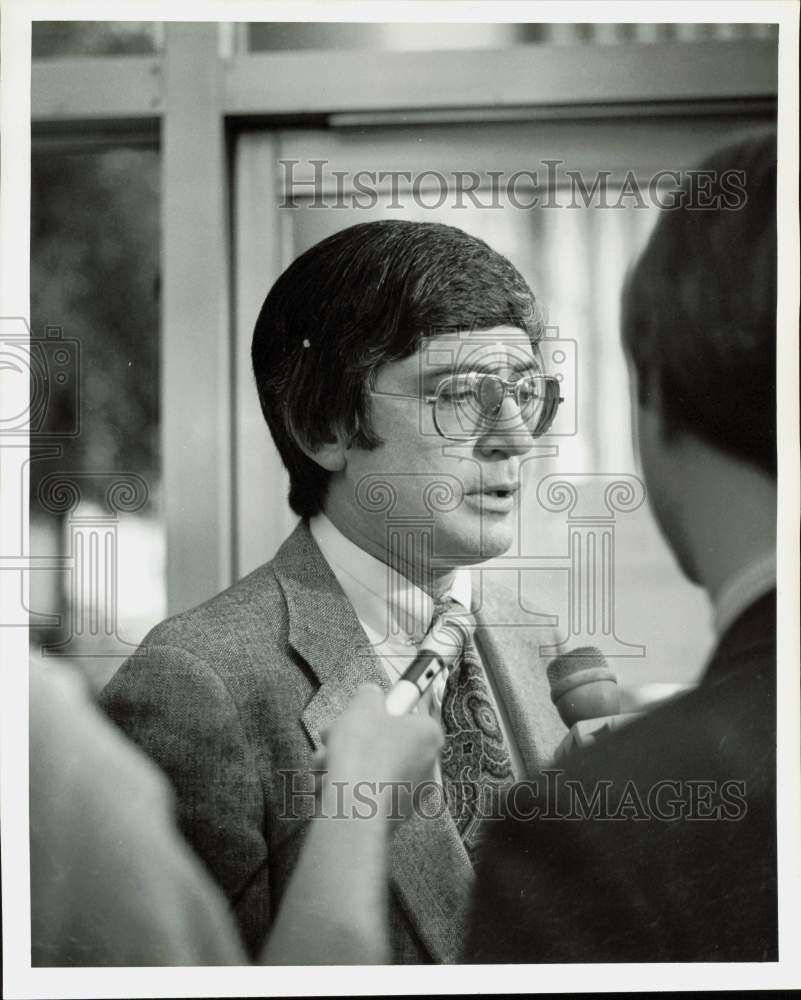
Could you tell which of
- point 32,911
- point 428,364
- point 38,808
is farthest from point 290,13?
point 32,911

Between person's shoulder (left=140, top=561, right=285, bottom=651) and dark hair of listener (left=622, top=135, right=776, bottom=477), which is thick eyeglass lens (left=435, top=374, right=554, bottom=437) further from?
person's shoulder (left=140, top=561, right=285, bottom=651)

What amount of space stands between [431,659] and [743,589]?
1.32 feet

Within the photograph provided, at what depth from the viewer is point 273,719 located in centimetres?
129

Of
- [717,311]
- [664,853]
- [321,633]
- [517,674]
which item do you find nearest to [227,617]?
[321,633]

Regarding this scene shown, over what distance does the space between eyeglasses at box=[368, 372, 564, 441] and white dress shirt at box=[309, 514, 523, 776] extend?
0.17 meters

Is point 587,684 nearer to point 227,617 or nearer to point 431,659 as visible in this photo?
point 431,659

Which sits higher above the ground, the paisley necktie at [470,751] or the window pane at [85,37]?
the window pane at [85,37]

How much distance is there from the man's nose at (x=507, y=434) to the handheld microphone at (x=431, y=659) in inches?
7.9

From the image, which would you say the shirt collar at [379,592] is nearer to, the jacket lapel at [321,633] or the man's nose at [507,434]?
the jacket lapel at [321,633]

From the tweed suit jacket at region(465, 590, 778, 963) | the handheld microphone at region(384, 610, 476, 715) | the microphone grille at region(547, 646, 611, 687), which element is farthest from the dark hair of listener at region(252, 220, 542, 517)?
the tweed suit jacket at region(465, 590, 778, 963)

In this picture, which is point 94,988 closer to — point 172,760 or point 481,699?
point 172,760

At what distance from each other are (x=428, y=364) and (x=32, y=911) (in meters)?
0.82

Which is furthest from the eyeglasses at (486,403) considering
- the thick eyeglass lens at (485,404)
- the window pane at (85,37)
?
the window pane at (85,37)

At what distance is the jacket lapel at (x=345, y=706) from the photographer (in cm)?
130
